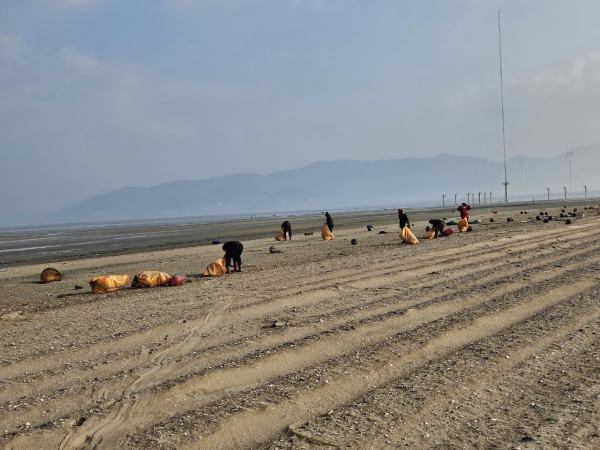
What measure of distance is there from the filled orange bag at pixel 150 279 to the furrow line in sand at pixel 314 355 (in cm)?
709

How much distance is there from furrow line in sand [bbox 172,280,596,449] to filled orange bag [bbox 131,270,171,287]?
820cm

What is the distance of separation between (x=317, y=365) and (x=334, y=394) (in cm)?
86

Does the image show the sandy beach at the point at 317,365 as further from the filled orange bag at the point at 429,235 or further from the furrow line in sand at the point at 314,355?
the filled orange bag at the point at 429,235

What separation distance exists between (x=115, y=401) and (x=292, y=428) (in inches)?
79.3

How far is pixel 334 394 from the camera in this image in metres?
5.06

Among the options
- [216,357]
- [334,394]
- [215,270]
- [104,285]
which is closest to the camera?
[334,394]

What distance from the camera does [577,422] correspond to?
13.9 feet

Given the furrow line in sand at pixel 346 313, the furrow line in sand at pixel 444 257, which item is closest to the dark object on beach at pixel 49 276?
the furrow line in sand at pixel 444 257

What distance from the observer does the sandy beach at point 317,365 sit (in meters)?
4.32

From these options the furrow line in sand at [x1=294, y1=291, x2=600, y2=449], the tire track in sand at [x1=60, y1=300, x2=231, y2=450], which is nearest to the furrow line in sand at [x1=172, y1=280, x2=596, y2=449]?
the furrow line in sand at [x1=294, y1=291, x2=600, y2=449]

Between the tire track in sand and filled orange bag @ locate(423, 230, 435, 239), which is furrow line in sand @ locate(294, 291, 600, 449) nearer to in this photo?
the tire track in sand

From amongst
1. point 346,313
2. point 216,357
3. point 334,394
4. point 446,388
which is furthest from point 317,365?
point 346,313

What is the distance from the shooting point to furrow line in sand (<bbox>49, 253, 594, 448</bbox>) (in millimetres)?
5098

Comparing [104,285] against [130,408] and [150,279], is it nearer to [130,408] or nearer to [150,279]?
[150,279]
